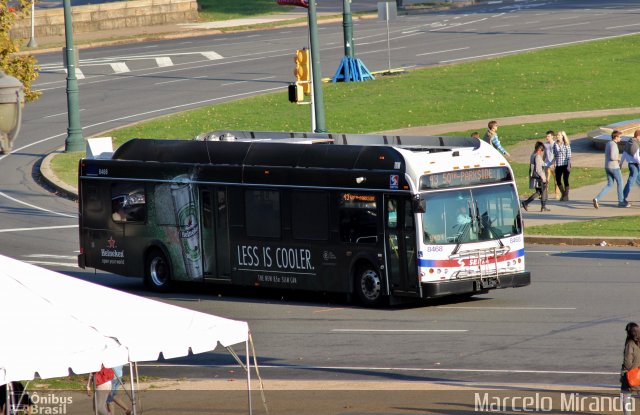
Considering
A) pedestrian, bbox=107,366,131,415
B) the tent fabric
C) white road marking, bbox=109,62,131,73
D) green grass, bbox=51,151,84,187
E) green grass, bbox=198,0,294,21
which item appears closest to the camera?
the tent fabric

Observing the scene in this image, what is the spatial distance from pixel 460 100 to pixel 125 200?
22539mm

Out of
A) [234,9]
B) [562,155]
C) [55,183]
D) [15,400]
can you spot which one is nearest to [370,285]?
[15,400]

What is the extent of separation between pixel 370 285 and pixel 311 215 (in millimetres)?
1688

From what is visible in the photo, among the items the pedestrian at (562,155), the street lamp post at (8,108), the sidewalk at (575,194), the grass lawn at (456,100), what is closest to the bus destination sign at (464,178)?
the sidewalk at (575,194)

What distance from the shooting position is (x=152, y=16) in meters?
68.9

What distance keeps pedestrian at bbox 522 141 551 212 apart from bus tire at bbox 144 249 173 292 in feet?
30.6

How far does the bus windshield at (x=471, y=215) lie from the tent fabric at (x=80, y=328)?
8.22m

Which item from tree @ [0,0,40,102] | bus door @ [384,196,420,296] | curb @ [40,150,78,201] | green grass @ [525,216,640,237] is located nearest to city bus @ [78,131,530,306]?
bus door @ [384,196,420,296]

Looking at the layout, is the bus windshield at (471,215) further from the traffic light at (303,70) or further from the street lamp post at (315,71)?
the traffic light at (303,70)

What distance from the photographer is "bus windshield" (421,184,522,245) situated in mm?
20031

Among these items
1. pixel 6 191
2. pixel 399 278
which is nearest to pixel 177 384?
pixel 399 278

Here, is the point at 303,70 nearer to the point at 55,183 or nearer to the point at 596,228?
the point at 55,183

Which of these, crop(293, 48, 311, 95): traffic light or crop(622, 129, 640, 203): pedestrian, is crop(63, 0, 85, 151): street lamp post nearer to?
crop(293, 48, 311, 95): traffic light

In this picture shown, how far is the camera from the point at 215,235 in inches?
893
